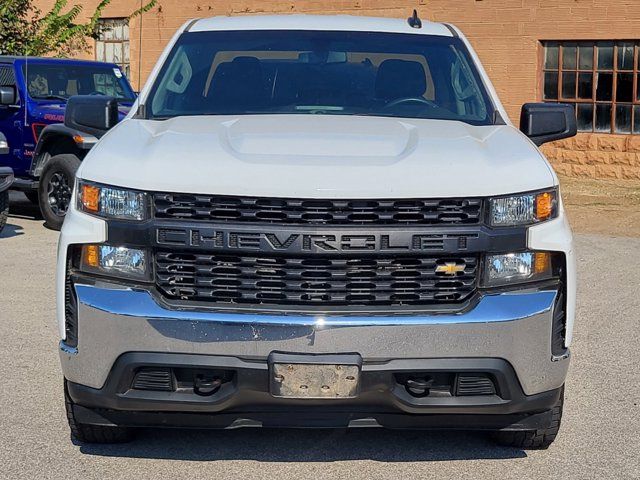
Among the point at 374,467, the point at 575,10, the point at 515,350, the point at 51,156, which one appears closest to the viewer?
the point at 515,350

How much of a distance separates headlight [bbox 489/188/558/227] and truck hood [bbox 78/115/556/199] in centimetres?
4

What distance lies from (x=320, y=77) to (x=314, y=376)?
2135 millimetres

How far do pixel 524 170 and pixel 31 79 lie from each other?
9.39 m

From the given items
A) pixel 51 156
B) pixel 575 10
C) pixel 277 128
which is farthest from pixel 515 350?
pixel 575 10

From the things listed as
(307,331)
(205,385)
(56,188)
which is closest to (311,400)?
(307,331)

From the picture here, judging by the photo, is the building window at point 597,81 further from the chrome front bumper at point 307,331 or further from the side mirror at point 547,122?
the chrome front bumper at point 307,331

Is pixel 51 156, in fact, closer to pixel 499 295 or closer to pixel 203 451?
pixel 203 451

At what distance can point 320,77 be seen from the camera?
6.16 m

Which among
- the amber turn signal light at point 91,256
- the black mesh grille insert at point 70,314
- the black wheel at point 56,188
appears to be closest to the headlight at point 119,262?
the amber turn signal light at point 91,256

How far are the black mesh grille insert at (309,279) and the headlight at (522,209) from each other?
186 millimetres

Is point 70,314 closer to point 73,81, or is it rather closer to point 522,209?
point 522,209

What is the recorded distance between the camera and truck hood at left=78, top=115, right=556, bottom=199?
4.51m

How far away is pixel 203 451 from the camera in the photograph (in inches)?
204

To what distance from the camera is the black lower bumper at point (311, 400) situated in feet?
14.7
